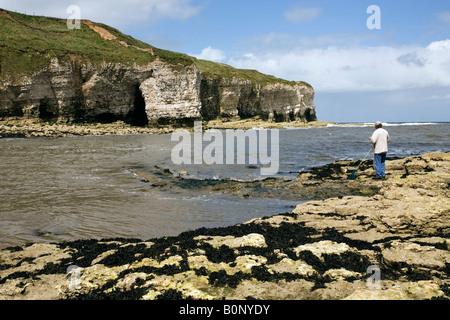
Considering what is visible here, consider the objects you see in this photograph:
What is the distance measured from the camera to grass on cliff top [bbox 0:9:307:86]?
4375 centimetres

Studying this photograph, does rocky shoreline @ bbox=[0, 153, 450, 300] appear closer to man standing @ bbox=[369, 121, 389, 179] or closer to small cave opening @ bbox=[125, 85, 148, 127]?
man standing @ bbox=[369, 121, 389, 179]

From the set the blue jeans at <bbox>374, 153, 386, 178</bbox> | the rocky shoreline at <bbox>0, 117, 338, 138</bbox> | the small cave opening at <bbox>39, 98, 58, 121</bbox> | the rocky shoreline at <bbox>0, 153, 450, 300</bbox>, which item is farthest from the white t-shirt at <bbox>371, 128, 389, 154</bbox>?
the small cave opening at <bbox>39, 98, 58, 121</bbox>

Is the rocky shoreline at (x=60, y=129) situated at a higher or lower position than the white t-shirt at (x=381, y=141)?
higher

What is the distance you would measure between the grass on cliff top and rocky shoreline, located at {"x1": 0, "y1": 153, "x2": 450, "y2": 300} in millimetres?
46936

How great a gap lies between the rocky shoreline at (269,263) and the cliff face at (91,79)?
45886mm

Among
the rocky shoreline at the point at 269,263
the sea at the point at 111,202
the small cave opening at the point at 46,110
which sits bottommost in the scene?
the sea at the point at 111,202

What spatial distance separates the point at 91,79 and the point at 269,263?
5078 centimetres

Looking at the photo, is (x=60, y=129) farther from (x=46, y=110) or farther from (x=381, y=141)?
(x=381, y=141)

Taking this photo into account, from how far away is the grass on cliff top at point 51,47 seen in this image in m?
43.8

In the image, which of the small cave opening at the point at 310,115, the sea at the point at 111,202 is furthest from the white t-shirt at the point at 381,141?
the small cave opening at the point at 310,115

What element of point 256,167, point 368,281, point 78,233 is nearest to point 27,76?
point 256,167

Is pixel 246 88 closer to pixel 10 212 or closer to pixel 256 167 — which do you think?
pixel 256 167

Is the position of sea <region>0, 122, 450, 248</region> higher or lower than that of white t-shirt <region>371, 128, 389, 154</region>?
lower

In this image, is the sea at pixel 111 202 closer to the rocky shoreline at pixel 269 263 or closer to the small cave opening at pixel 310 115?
the rocky shoreline at pixel 269 263
